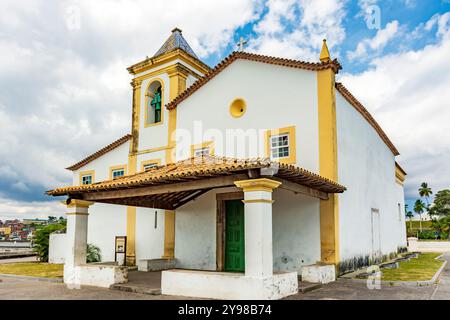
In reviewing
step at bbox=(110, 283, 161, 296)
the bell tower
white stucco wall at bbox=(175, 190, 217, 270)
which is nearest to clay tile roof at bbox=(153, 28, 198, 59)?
the bell tower

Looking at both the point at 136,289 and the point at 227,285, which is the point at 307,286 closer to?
the point at 227,285

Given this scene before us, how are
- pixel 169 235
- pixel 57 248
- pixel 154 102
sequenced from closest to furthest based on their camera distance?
pixel 169 235
pixel 154 102
pixel 57 248

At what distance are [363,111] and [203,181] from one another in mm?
7969

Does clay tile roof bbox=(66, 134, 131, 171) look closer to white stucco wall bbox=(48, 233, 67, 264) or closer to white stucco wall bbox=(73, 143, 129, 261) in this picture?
white stucco wall bbox=(73, 143, 129, 261)

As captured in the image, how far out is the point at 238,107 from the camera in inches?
525

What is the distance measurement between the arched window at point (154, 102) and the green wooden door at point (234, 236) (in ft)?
17.0

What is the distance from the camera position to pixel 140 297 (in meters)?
8.89

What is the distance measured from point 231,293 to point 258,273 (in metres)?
0.72

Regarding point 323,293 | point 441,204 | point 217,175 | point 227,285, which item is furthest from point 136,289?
point 441,204

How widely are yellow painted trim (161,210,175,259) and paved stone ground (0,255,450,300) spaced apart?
13.4ft

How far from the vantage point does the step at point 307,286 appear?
908cm

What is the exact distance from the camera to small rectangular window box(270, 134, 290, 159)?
12117 millimetres

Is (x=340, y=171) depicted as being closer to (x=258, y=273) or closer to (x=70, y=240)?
(x=258, y=273)

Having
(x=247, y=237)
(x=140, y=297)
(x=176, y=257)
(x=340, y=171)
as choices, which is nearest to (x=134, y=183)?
(x=140, y=297)
